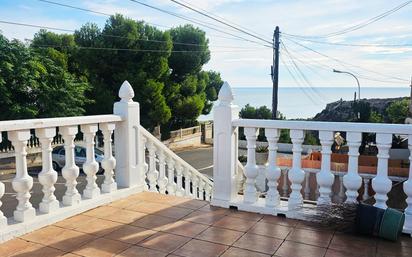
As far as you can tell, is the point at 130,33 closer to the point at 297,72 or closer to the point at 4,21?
the point at 4,21

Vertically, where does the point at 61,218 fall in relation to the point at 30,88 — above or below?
below

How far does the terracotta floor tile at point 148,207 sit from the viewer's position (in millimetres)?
3055

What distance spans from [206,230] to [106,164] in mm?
1211

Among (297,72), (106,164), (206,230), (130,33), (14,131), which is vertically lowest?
(206,230)

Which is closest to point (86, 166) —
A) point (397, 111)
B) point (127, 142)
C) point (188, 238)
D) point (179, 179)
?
point (127, 142)

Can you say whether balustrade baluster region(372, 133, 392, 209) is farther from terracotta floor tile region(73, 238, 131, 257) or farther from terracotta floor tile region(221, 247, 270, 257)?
terracotta floor tile region(73, 238, 131, 257)

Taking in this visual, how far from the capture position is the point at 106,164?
3.27 metres

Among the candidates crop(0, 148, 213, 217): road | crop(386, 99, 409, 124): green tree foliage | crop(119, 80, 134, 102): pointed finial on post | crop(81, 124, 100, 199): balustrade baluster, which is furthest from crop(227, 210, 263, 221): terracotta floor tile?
A: crop(386, 99, 409, 124): green tree foliage

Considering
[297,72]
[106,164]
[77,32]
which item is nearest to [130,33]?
[77,32]

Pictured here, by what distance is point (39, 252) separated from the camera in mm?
2240

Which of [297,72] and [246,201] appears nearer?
[246,201]

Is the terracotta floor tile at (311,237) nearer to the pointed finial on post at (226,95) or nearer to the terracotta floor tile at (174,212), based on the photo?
the terracotta floor tile at (174,212)

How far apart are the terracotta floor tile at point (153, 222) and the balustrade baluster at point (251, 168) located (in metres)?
0.70

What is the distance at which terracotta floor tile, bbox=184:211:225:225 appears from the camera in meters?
2.79
